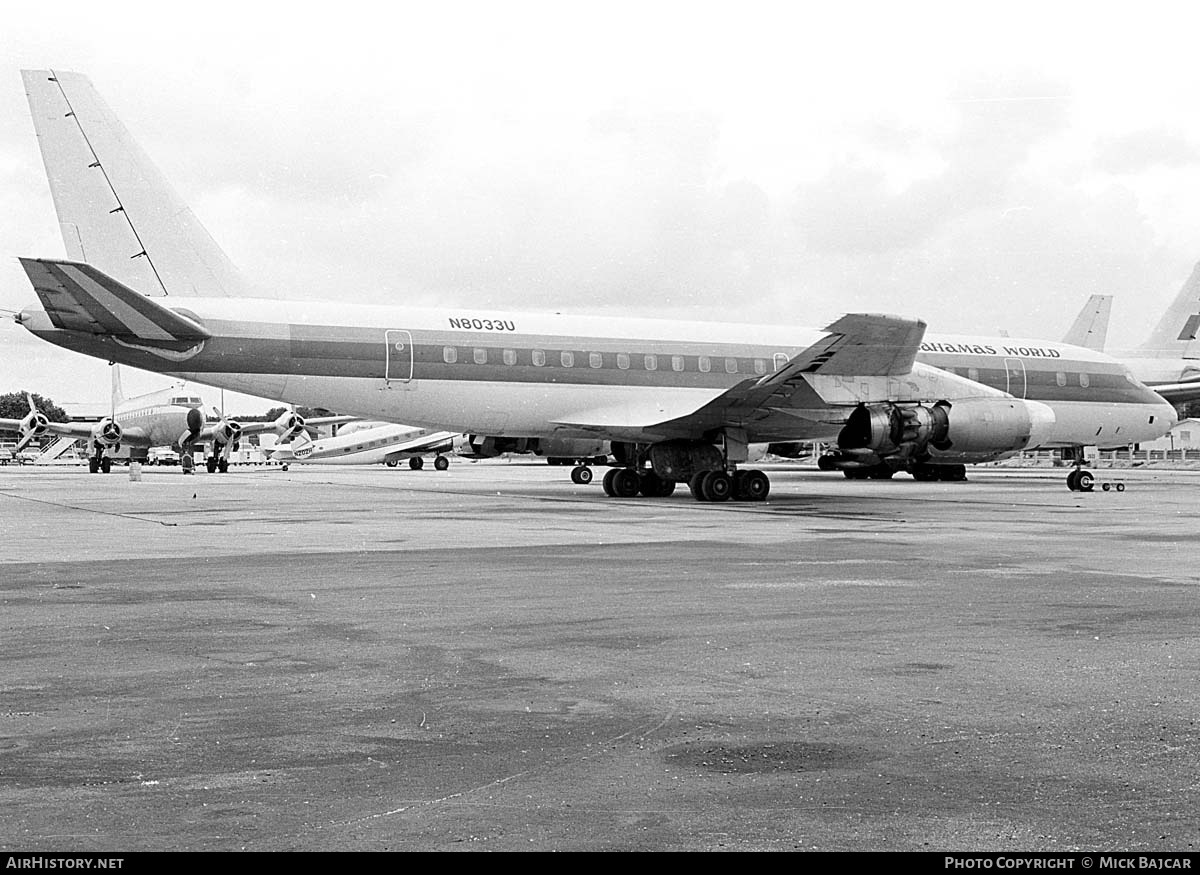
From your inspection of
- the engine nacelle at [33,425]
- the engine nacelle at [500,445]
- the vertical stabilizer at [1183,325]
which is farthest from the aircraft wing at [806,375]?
the engine nacelle at [33,425]

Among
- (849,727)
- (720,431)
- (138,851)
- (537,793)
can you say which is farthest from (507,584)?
(720,431)

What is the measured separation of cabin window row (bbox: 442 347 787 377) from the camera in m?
26.2

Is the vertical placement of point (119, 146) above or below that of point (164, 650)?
above

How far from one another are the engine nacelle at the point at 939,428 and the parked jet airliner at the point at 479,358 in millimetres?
36

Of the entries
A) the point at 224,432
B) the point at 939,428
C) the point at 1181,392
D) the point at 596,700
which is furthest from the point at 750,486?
the point at 224,432

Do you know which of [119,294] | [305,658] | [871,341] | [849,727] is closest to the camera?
[849,727]

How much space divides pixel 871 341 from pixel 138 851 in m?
21.8

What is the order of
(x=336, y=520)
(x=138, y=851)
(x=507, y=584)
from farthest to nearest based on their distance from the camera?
(x=336, y=520) < (x=507, y=584) < (x=138, y=851)

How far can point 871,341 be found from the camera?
24.5m

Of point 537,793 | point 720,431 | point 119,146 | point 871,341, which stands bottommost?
point 537,793

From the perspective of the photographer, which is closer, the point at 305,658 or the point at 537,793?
the point at 537,793

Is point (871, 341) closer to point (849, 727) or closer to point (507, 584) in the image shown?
point (507, 584)

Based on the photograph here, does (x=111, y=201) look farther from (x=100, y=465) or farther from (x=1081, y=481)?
(x=100, y=465)

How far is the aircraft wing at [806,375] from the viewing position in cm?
2395
